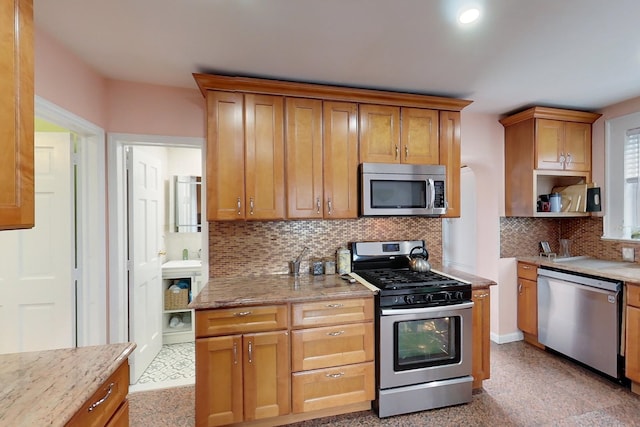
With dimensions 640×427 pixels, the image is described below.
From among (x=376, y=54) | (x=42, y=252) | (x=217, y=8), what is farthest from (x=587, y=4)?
(x=42, y=252)

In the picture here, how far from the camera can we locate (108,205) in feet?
7.62

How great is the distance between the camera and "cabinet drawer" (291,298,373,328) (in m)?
2.01

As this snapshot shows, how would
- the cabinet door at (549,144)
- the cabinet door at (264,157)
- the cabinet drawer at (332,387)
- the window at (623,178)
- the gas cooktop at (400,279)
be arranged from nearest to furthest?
the cabinet drawer at (332,387) → the gas cooktop at (400,279) → the cabinet door at (264,157) → the window at (623,178) → the cabinet door at (549,144)

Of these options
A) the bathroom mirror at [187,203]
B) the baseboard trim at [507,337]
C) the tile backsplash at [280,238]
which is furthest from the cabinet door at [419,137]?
the bathroom mirror at [187,203]

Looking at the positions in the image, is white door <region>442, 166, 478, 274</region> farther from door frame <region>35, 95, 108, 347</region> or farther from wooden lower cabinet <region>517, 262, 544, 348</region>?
door frame <region>35, 95, 108, 347</region>

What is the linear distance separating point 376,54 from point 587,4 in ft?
3.54

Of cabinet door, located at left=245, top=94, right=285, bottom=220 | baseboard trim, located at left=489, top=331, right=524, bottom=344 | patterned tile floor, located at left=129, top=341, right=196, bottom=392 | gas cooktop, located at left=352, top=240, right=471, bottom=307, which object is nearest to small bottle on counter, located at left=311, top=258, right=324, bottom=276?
gas cooktop, located at left=352, top=240, right=471, bottom=307

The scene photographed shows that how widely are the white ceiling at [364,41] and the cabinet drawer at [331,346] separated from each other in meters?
1.86

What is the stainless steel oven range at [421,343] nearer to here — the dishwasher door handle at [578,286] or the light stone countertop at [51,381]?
the dishwasher door handle at [578,286]

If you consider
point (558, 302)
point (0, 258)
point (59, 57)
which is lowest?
point (558, 302)

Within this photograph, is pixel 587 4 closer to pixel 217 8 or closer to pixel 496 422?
pixel 217 8

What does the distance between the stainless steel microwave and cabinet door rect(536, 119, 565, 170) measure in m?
1.21

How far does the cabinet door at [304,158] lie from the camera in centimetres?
233

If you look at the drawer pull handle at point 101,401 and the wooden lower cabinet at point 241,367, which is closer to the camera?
the drawer pull handle at point 101,401
